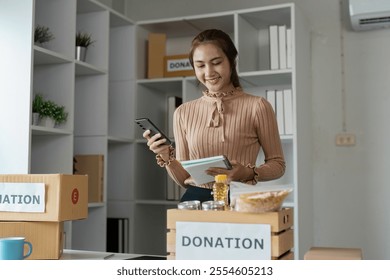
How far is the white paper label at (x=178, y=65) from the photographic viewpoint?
3.49 meters

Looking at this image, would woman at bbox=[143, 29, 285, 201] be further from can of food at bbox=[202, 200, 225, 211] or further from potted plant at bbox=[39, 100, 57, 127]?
potted plant at bbox=[39, 100, 57, 127]

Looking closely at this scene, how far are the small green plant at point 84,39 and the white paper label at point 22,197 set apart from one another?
170 cm

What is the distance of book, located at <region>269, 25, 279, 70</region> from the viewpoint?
3164 millimetres

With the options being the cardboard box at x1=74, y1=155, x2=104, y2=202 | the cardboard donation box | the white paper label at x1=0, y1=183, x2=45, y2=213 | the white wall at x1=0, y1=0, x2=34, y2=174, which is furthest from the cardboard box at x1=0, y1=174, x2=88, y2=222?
the cardboard box at x1=74, y1=155, x2=104, y2=202

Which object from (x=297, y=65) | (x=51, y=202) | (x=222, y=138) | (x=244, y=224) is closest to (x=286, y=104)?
(x=297, y=65)

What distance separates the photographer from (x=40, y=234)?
4.89 feet

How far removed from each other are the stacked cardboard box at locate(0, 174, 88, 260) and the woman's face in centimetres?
61

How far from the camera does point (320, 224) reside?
3359mm

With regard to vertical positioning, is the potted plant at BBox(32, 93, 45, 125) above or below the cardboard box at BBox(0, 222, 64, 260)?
above

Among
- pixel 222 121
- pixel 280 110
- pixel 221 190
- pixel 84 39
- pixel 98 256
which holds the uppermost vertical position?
pixel 84 39

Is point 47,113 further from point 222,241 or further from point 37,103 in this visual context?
point 222,241

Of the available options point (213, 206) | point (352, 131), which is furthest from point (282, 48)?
point (213, 206)

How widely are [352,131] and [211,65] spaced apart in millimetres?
1835
